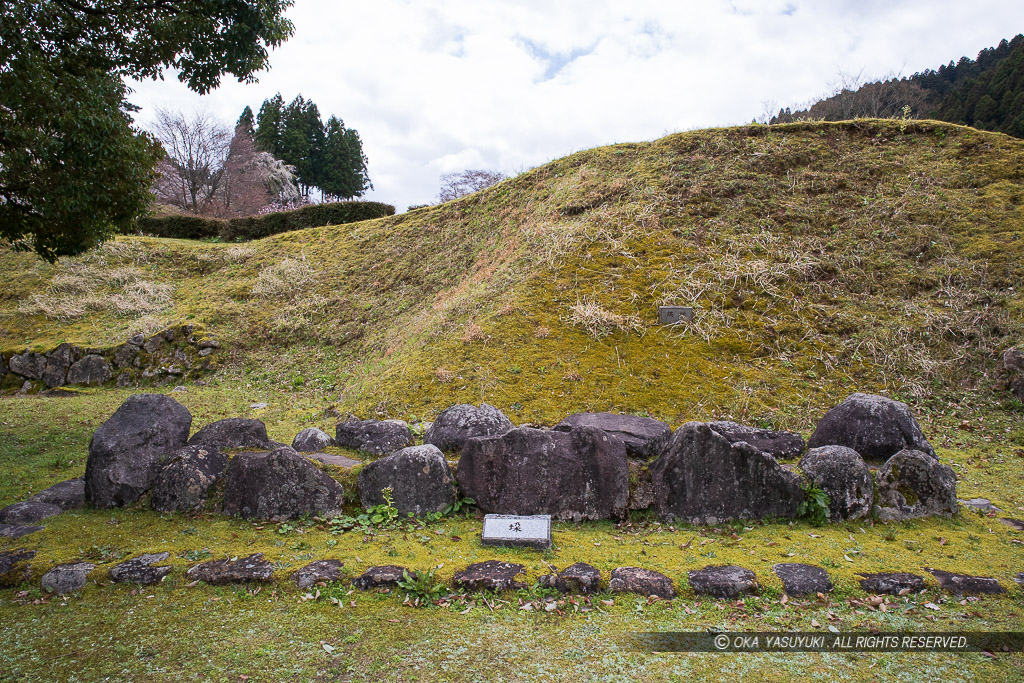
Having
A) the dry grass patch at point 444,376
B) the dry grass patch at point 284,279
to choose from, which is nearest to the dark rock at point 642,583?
the dry grass patch at point 444,376

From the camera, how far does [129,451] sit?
5.65m

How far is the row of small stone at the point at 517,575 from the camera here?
13.5 ft

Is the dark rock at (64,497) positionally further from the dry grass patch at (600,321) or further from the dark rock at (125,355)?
the dark rock at (125,355)

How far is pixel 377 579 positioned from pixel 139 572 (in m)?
1.95

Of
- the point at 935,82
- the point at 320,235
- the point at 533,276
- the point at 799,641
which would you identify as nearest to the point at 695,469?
the point at 799,641

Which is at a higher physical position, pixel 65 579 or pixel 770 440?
pixel 770 440

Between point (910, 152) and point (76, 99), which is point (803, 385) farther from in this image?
point (76, 99)

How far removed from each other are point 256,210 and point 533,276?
26.6 m

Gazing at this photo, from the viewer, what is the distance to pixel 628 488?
547 cm

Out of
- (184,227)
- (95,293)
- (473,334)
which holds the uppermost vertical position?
(184,227)

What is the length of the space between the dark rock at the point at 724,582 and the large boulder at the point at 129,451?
533 cm

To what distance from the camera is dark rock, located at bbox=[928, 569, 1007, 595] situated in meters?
4.05

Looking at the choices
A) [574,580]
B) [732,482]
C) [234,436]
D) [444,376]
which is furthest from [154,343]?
[732,482]

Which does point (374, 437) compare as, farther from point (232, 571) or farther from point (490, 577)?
point (490, 577)
